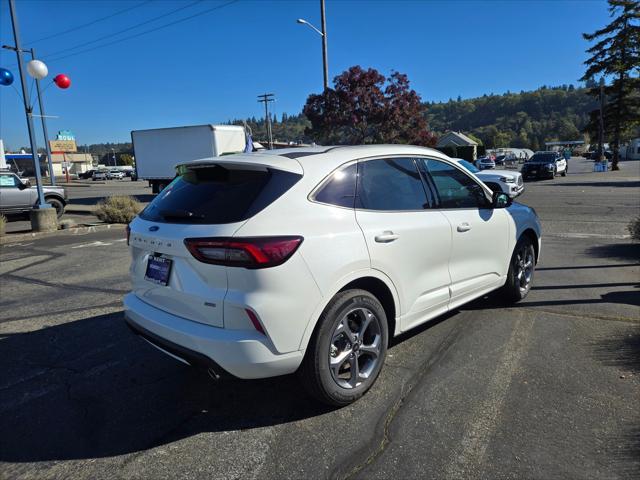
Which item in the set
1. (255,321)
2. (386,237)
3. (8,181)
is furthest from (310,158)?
(8,181)

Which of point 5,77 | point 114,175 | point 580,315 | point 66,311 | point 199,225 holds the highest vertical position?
point 5,77

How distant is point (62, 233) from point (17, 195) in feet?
13.8

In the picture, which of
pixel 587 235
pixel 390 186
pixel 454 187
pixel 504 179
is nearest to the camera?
pixel 390 186

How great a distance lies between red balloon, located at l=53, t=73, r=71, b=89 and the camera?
15.7 metres

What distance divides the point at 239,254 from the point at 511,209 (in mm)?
3418

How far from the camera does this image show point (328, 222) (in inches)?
115

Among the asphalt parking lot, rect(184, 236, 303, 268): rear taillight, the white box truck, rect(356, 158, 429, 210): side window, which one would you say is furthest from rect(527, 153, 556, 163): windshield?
rect(184, 236, 303, 268): rear taillight

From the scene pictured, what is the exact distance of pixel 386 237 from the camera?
3.24 metres

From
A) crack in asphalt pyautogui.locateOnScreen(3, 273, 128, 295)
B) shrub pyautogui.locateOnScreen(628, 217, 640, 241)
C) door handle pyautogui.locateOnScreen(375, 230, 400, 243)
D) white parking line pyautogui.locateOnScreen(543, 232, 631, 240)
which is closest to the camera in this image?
door handle pyautogui.locateOnScreen(375, 230, 400, 243)

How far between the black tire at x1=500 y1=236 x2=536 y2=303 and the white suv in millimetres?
1306

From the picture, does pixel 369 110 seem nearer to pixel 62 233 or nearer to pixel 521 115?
pixel 62 233

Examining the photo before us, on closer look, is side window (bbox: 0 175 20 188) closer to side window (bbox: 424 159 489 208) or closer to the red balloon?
the red balloon

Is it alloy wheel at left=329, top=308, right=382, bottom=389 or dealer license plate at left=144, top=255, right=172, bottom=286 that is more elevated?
dealer license plate at left=144, top=255, right=172, bottom=286

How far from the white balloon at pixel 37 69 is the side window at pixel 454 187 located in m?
13.1
